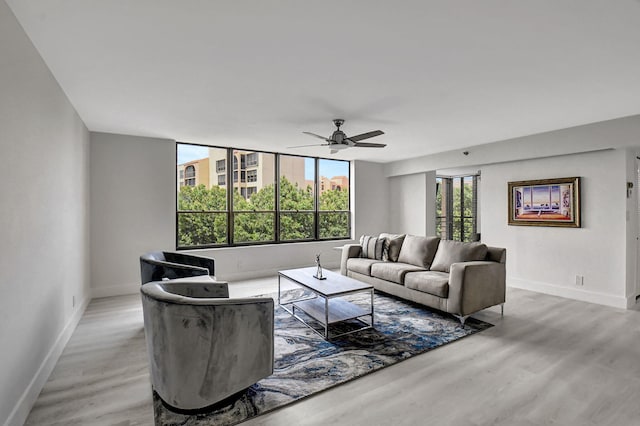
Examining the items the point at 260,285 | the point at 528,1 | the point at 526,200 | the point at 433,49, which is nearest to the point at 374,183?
the point at 526,200

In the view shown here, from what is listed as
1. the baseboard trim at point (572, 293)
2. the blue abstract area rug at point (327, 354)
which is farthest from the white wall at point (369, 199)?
the blue abstract area rug at point (327, 354)

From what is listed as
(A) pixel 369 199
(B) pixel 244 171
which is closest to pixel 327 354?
(B) pixel 244 171

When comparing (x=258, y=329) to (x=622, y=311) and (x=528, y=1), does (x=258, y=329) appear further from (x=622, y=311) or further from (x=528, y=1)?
(x=622, y=311)

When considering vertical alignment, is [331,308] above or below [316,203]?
below

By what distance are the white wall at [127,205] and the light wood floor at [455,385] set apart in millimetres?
1408

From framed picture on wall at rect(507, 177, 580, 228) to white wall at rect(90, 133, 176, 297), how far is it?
575cm

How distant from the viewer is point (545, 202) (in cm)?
503

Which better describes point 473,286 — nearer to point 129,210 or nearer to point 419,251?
point 419,251

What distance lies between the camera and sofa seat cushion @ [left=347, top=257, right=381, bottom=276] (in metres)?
4.91

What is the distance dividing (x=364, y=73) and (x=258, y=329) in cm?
226

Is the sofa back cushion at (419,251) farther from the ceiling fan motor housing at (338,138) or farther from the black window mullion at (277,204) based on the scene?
the black window mullion at (277,204)

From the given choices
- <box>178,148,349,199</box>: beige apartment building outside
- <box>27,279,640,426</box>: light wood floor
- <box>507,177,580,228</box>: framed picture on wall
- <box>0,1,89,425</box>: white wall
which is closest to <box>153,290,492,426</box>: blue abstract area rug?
<box>27,279,640,426</box>: light wood floor

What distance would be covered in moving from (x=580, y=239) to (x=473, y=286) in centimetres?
235

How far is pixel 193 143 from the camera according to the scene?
18.3 feet
